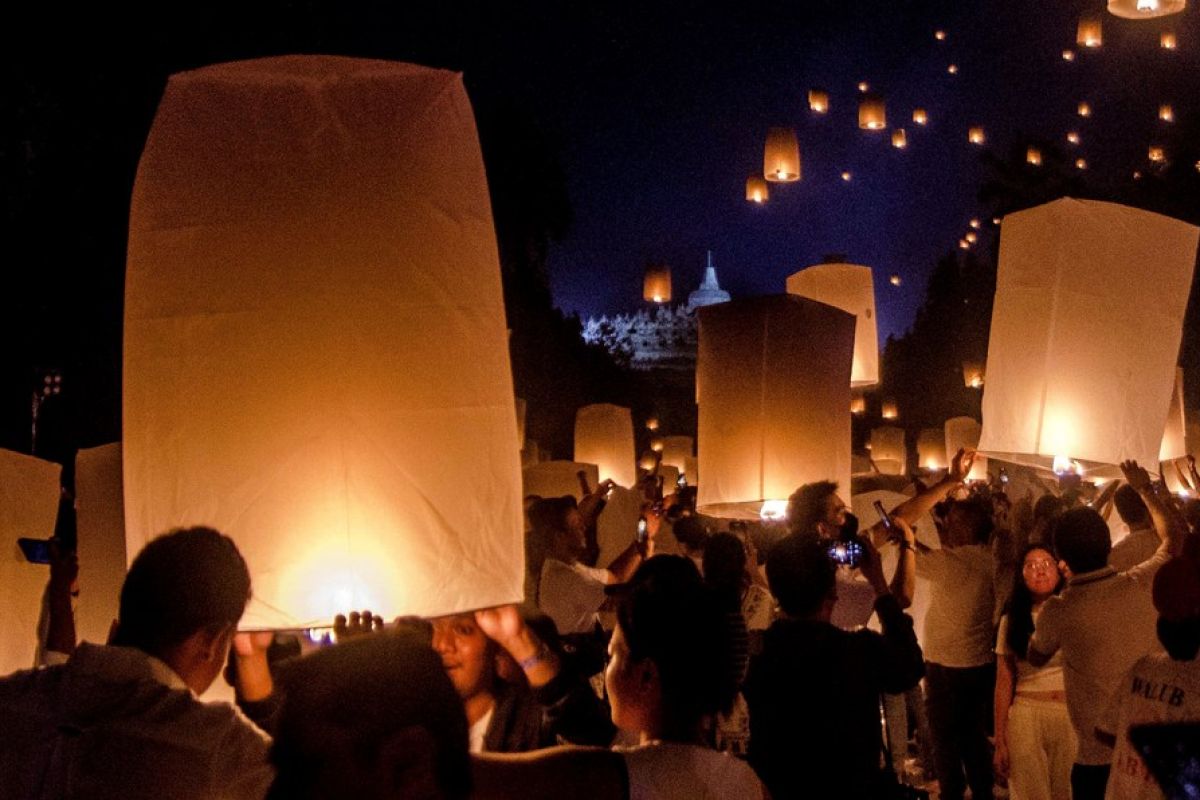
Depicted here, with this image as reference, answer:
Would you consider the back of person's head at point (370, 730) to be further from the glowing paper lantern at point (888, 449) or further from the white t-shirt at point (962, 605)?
the glowing paper lantern at point (888, 449)

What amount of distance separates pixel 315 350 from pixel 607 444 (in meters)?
14.2

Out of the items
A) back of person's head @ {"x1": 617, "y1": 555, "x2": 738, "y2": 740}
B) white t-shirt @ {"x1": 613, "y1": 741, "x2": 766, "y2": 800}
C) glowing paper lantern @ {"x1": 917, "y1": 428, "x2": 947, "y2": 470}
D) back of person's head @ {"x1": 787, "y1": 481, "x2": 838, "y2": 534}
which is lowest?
glowing paper lantern @ {"x1": 917, "y1": 428, "x2": 947, "y2": 470}

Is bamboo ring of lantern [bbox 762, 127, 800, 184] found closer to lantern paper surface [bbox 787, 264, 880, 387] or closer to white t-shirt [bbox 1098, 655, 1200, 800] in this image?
lantern paper surface [bbox 787, 264, 880, 387]

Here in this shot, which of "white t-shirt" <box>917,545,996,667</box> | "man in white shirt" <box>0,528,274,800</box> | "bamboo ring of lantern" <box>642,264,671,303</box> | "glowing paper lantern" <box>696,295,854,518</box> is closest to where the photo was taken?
"man in white shirt" <box>0,528,274,800</box>

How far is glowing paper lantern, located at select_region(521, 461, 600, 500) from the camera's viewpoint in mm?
13656

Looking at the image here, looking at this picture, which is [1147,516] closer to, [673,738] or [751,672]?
[751,672]

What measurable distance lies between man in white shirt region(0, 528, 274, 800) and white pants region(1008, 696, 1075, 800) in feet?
16.9

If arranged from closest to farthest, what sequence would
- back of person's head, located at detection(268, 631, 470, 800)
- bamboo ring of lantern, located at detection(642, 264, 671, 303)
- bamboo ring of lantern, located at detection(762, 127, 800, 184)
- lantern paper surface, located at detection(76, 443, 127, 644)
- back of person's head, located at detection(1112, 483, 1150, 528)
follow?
1. back of person's head, located at detection(268, 631, 470, 800)
2. lantern paper surface, located at detection(76, 443, 127, 644)
3. back of person's head, located at detection(1112, 483, 1150, 528)
4. bamboo ring of lantern, located at detection(762, 127, 800, 184)
5. bamboo ring of lantern, located at detection(642, 264, 671, 303)

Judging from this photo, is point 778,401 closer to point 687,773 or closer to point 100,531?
point 100,531

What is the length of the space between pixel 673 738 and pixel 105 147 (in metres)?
12.0

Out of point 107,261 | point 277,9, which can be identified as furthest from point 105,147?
point 277,9

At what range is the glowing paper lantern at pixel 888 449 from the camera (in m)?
32.1

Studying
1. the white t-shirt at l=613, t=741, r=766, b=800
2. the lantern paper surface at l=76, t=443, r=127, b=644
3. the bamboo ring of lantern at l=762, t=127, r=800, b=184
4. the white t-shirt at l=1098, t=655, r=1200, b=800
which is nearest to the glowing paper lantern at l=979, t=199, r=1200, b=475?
the white t-shirt at l=1098, t=655, r=1200, b=800

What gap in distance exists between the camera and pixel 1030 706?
7.09m
